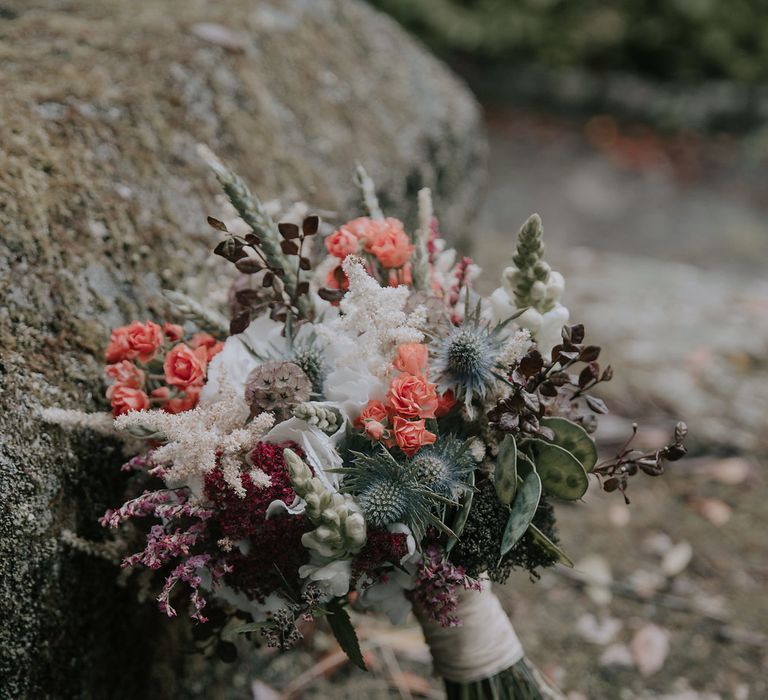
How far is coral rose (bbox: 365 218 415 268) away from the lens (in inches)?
55.2

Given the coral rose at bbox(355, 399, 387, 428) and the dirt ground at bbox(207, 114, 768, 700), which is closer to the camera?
the coral rose at bbox(355, 399, 387, 428)

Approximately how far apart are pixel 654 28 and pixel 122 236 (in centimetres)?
536

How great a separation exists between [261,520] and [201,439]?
0.52ft

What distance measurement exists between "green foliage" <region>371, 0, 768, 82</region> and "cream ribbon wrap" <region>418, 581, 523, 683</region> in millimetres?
5464

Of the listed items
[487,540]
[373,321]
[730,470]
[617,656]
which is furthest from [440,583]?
[730,470]

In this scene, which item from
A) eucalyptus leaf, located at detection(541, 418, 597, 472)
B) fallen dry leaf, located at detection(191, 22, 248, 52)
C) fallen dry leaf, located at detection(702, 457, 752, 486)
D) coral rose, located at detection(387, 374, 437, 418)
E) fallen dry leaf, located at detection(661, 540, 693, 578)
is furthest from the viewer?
fallen dry leaf, located at detection(702, 457, 752, 486)

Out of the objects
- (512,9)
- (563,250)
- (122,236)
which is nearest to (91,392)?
(122,236)

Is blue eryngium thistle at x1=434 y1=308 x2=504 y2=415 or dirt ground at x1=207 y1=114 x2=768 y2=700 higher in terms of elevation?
blue eryngium thistle at x1=434 y1=308 x2=504 y2=415

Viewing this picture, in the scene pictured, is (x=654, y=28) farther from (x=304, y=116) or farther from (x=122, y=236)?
(x=122, y=236)

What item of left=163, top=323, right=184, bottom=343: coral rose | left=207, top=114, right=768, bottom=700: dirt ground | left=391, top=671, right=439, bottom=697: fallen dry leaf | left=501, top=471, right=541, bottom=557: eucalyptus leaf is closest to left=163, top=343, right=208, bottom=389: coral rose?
left=163, top=323, right=184, bottom=343: coral rose

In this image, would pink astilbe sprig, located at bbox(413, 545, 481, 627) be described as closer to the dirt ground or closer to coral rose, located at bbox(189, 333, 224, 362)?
coral rose, located at bbox(189, 333, 224, 362)

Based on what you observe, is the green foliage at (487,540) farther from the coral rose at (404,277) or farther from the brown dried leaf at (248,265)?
the brown dried leaf at (248,265)

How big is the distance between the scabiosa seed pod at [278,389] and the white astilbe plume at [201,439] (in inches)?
1.2

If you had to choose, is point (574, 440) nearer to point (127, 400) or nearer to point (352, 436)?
point (352, 436)
